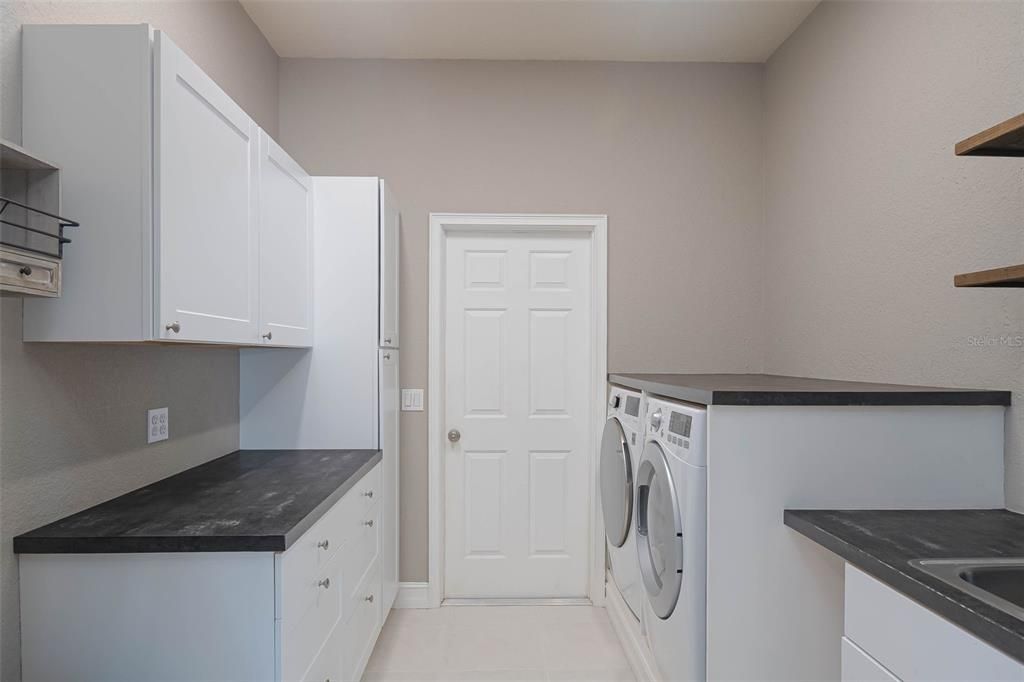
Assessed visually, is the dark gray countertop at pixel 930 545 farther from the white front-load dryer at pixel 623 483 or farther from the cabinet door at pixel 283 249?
the cabinet door at pixel 283 249

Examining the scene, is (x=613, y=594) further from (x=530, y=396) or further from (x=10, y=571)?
(x=10, y=571)

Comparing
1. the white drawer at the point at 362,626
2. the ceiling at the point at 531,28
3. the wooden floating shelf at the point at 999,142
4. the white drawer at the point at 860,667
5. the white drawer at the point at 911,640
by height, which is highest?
the ceiling at the point at 531,28

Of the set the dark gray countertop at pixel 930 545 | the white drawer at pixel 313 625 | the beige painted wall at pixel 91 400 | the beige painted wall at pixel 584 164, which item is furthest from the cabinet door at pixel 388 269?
the dark gray countertop at pixel 930 545

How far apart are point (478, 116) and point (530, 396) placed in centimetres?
150

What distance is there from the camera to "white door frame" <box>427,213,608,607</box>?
10.4 ft

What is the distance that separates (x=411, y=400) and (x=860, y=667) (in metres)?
2.30

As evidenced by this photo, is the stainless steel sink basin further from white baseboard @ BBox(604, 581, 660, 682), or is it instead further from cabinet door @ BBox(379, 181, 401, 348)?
cabinet door @ BBox(379, 181, 401, 348)

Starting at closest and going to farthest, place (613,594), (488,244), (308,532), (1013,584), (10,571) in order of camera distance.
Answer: (1013,584) < (10,571) < (308,532) < (613,594) < (488,244)

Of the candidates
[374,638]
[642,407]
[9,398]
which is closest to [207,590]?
[9,398]

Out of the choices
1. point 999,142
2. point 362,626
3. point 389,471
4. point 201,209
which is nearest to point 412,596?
point 389,471

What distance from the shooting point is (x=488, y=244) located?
129 inches

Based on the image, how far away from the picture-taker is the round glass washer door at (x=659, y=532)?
184 cm

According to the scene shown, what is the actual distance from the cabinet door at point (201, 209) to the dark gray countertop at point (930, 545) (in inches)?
64.1

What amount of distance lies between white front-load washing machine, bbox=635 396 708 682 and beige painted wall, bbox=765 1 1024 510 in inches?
33.1
